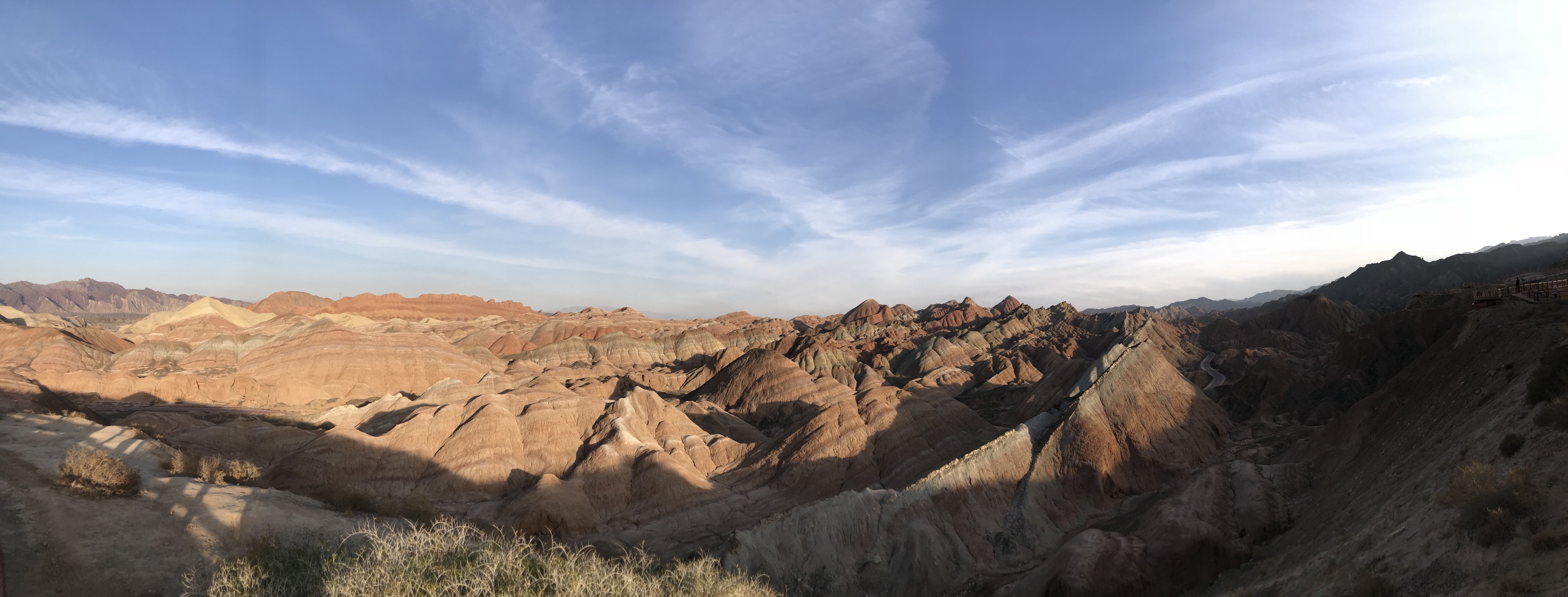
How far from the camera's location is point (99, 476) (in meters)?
20.4

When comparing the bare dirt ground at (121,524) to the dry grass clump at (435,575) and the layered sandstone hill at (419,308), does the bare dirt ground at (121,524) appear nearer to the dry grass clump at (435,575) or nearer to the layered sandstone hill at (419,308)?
the dry grass clump at (435,575)

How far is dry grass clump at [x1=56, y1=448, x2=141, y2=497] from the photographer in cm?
2025

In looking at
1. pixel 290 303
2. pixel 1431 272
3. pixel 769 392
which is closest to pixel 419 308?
pixel 290 303

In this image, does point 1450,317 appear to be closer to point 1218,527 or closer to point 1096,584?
point 1218,527

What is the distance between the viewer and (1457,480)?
14.0 m

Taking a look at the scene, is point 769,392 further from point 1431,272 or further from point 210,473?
point 1431,272

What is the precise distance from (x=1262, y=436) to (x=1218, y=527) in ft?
82.4

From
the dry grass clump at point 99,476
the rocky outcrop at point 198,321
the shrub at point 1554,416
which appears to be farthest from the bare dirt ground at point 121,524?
the rocky outcrop at point 198,321

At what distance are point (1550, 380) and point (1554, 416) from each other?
115 inches

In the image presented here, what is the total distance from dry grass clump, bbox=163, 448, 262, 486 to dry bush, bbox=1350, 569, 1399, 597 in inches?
1460

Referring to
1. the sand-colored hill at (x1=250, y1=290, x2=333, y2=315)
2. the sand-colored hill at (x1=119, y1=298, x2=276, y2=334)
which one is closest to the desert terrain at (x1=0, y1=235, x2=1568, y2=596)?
the sand-colored hill at (x1=119, y1=298, x2=276, y2=334)

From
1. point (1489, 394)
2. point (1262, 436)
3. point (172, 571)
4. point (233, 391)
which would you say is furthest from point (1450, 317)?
point (233, 391)

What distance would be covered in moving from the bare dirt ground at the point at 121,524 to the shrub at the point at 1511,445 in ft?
113

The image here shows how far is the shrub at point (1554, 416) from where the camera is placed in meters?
14.5
